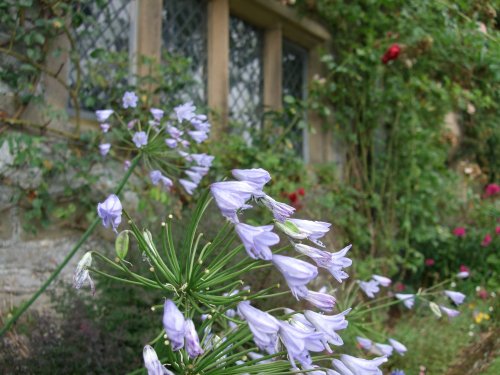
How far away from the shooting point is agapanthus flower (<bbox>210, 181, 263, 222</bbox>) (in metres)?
1.04

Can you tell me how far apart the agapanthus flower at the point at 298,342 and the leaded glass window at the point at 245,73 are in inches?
139

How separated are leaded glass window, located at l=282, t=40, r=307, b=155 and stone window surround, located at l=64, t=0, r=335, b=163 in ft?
0.17

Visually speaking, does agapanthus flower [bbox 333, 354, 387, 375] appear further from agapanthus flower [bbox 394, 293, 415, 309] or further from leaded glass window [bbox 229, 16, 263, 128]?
leaded glass window [bbox 229, 16, 263, 128]

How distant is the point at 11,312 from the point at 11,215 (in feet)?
1.69

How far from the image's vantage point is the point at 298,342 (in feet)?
3.32

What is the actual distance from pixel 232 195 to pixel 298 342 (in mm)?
275

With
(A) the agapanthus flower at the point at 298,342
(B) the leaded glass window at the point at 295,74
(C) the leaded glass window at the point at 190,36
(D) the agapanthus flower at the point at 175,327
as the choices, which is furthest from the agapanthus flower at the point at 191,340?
(B) the leaded glass window at the point at 295,74

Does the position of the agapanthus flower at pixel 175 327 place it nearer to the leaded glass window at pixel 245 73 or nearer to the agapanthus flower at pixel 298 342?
the agapanthus flower at pixel 298 342

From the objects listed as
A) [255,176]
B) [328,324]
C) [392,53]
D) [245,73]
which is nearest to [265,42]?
[245,73]

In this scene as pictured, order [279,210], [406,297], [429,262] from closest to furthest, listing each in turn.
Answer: [279,210], [406,297], [429,262]

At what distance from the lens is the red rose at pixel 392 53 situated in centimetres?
471

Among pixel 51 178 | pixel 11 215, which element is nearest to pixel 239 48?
pixel 51 178

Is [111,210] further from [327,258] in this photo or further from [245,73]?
[245,73]

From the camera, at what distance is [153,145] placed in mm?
2008
